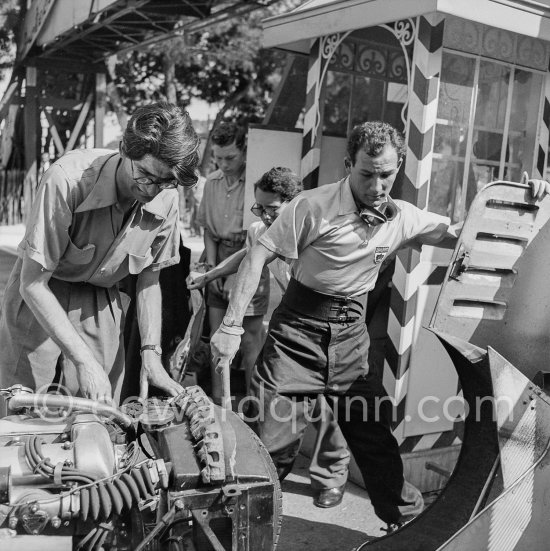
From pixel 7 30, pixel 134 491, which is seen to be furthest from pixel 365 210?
pixel 7 30

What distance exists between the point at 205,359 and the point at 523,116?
257cm

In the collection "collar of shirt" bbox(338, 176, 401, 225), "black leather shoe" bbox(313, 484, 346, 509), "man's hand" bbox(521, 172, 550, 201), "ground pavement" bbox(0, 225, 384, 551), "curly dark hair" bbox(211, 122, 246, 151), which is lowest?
"ground pavement" bbox(0, 225, 384, 551)

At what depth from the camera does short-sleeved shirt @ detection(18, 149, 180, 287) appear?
251 cm

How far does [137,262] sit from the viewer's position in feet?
9.29

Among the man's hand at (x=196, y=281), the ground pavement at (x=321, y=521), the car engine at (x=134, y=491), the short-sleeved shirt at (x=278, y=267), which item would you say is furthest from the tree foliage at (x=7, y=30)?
the car engine at (x=134, y=491)

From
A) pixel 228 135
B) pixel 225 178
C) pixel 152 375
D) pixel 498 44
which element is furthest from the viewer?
pixel 225 178

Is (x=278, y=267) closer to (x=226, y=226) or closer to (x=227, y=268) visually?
(x=227, y=268)

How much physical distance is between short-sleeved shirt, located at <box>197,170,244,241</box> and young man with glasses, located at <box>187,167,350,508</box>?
813mm

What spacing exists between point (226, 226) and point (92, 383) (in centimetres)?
256

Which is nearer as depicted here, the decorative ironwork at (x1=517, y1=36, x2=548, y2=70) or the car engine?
the car engine

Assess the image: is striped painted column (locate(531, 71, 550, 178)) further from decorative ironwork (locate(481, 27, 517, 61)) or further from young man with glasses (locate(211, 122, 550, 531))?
young man with glasses (locate(211, 122, 550, 531))

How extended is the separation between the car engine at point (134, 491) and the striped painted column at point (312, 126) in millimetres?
2884

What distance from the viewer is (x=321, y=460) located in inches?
153

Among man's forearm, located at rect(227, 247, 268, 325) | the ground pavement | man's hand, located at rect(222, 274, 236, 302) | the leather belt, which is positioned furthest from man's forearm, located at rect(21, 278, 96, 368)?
man's hand, located at rect(222, 274, 236, 302)
